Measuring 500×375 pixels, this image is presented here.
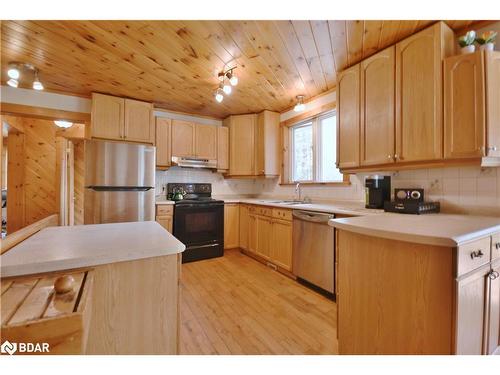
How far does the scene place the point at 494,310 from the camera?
1216 millimetres

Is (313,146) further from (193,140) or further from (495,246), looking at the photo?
(495,246)

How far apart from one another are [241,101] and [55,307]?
3.16 metres

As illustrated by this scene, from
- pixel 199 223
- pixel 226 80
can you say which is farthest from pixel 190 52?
pixel 199 223

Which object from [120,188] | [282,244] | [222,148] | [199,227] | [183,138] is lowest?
[282,244]

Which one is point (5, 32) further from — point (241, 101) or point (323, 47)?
point (323, 47)

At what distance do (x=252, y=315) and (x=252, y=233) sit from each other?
1.54 m

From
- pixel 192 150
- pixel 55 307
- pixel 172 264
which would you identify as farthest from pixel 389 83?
pixel 192 150

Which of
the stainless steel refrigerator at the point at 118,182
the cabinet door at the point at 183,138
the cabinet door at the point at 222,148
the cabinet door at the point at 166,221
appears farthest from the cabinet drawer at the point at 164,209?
the cabinet door at the point at 222,148

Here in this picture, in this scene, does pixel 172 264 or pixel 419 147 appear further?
pixel 419 147

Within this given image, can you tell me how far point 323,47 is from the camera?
1.97m

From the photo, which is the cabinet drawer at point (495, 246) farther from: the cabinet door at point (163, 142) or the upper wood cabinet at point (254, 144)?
the cabinet door at point (163, 142)

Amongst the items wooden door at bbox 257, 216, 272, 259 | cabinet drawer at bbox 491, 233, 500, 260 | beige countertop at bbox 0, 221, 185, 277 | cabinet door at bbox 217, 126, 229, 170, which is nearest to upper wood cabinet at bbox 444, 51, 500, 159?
cabinet drawer at bbox 491, 233, 500, 260

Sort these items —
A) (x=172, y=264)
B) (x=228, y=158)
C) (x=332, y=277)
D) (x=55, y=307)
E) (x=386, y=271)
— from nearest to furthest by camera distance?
(x=55, y=307), (x=172, y=264), (x=386, y=271), (x=332, y=277), (x=228, y=158)

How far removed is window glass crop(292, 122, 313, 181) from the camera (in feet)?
11.0
